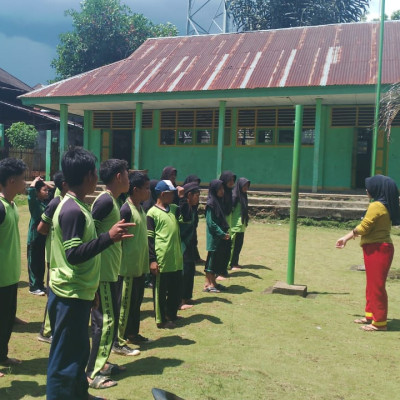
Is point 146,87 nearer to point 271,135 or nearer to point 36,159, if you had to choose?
point 271,135

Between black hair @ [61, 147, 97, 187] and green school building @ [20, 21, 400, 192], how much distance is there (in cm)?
1184

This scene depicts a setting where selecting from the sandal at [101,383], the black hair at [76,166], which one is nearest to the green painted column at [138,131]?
the sandal at [101,383]

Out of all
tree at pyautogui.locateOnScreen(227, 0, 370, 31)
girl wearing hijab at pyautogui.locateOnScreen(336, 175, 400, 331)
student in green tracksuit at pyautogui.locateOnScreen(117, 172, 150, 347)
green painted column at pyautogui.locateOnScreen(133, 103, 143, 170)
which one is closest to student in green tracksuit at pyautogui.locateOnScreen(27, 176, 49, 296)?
student in green tracksuit at pyautogui.locateOnScreen(117, 172, 150, 347)

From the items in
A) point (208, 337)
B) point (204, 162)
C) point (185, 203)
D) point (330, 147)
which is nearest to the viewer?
point (208, 337)

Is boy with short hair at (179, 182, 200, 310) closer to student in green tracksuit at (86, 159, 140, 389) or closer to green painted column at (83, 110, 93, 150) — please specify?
student in green tracksuit at (86, 159, 140, 389)

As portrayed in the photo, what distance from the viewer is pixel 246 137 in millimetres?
16875

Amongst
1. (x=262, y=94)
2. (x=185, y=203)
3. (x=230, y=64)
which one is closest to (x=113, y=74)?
(x=230, y=64)

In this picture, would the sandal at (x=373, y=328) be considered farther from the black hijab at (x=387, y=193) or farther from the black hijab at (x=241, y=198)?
the black hijab at (x=241, y=198)

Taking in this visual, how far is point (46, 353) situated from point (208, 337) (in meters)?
1.52

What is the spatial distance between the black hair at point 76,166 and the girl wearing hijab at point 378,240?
10.2 ft

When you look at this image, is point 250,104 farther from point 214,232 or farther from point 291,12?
point 291,12

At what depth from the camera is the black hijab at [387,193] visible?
5.12m

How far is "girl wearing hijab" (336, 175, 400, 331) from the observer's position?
16.7ft

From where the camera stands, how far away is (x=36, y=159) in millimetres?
21609
